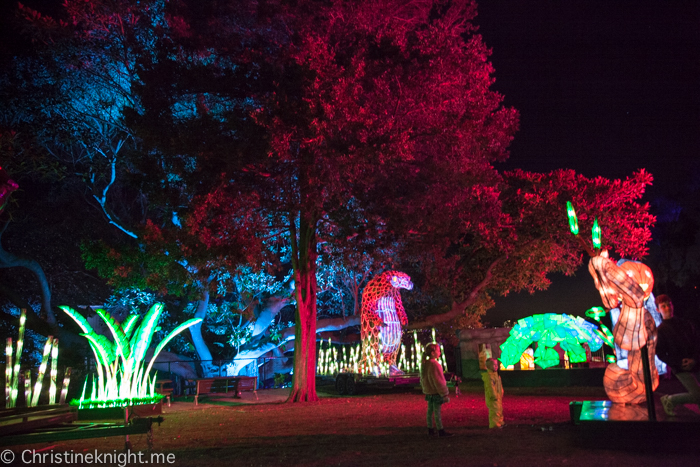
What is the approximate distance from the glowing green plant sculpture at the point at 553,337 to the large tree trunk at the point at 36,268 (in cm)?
1728

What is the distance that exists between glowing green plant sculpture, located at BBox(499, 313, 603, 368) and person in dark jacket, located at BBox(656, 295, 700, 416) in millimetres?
15765

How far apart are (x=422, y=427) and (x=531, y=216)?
10596mm

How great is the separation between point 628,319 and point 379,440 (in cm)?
400

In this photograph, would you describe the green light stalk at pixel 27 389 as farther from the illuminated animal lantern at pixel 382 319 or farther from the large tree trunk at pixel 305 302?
the illuminated animal lantern at pixel 382 319

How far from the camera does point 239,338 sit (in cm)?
2525

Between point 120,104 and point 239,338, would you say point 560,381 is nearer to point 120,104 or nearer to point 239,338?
point 239,338

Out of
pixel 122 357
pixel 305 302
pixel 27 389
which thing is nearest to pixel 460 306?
pixel 305 302

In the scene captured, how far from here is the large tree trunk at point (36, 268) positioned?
1880cm

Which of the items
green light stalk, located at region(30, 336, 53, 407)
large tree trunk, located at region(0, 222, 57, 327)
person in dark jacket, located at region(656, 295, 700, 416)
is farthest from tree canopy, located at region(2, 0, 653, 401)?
person in dark jacket, located at region(656, 295, 700, 416)

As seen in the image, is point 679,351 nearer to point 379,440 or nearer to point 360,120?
point 379,440

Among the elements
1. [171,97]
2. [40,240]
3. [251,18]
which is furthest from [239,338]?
[251,18]

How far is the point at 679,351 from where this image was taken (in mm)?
7547

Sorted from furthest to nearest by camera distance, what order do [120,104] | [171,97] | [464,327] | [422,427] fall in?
1. [464,327]
2. [120,104]
3. [171,97]
4. [422,427]

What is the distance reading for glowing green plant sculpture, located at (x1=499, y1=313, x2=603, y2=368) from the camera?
2302 centimetres
